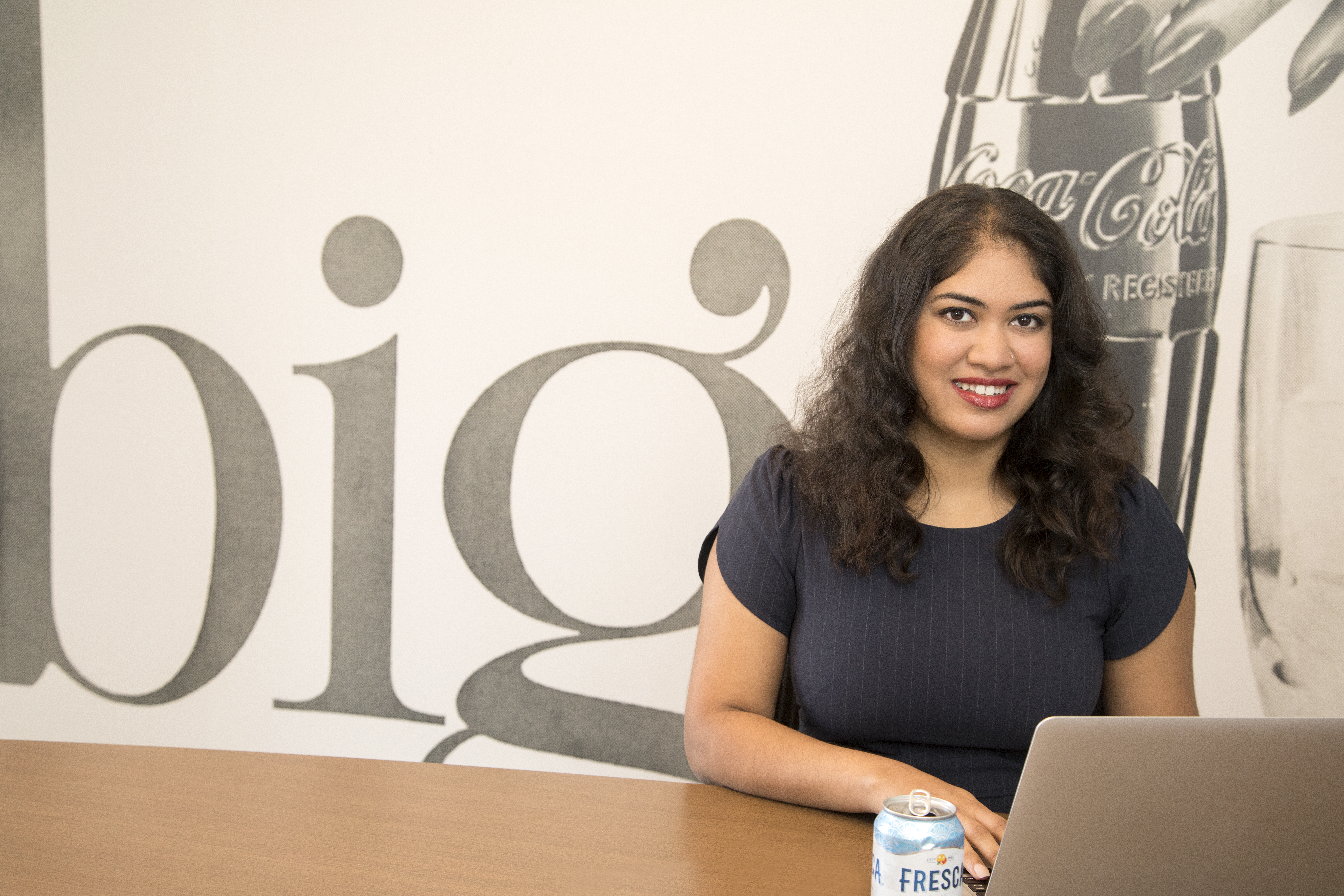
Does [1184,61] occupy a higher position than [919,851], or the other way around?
[1184,61]

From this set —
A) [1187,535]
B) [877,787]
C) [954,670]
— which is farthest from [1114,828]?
[1187,535]

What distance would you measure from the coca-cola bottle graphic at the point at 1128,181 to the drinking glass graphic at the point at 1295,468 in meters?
0.09

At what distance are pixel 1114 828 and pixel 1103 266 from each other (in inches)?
54.2

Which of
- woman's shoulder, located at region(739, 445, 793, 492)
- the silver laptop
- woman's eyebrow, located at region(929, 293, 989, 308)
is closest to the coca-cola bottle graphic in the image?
woman's eyebrow, located at region(929, 293, 989, 308)

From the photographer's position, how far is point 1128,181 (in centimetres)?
186

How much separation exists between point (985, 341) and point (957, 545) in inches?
11.6

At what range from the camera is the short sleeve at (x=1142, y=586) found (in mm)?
1352

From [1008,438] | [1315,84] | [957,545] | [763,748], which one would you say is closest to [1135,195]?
[1315,84]

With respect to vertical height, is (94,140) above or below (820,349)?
above

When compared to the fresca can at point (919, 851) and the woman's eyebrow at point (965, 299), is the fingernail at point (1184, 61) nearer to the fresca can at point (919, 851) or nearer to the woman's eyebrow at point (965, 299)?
the woman's eyebrow at point (965, 299)

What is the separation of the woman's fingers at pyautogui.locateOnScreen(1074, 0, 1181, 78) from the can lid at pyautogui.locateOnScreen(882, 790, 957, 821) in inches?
62.1

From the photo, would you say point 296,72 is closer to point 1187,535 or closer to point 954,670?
point 954,670

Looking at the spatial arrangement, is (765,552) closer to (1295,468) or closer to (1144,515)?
(1144,515)

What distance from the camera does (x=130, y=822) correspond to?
103cm
